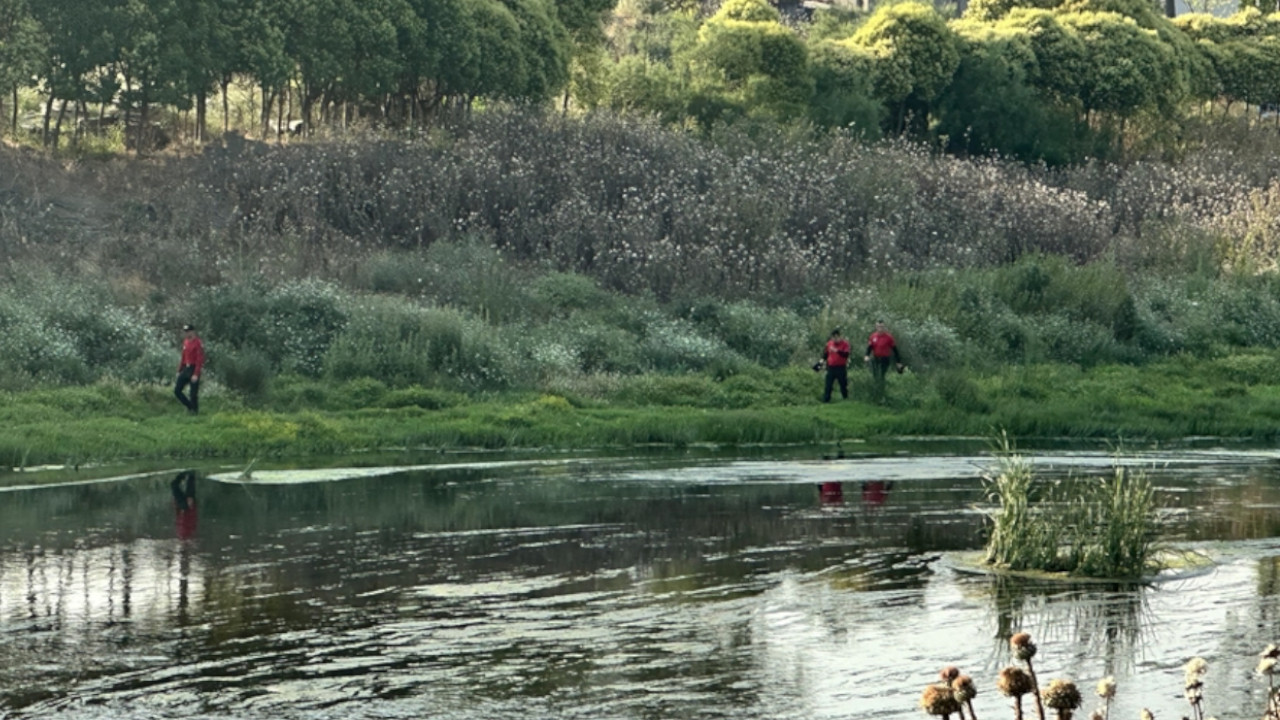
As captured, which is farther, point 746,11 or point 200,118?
point 746,11

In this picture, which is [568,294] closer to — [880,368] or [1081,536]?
[880,368]

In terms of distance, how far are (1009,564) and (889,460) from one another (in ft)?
34.5

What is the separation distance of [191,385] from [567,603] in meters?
14.9

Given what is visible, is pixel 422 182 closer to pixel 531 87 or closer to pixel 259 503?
pixel 531 87

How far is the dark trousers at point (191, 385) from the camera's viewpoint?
31.7 m

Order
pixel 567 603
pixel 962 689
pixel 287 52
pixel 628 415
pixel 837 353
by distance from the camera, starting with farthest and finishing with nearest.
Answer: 1. pixel 287 52
2. pixel 837 353
3. pixel 628 415
4. pixel 567 603
5. pixel 962 689

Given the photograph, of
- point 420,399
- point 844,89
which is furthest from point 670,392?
point 844,89

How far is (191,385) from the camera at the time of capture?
31.7m

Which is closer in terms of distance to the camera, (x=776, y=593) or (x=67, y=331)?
(x=776, y=593)

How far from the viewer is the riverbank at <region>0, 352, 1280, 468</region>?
100ft

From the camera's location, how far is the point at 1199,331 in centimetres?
4228

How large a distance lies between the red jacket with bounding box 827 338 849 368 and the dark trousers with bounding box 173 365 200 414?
10426 mm

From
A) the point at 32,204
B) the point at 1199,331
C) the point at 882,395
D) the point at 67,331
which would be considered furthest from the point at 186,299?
the point at 1199,331

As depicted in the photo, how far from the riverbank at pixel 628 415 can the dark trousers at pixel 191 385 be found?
0.63 feet
